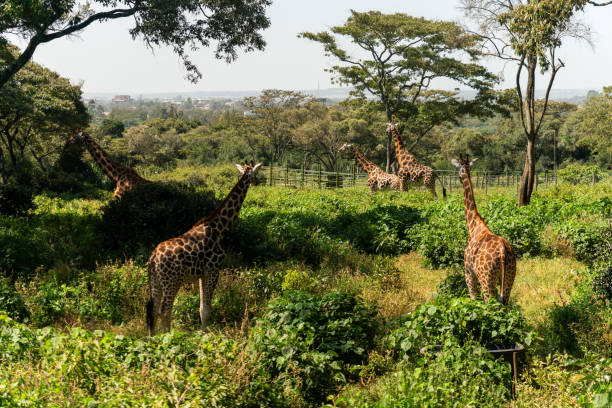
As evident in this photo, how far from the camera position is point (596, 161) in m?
51.2

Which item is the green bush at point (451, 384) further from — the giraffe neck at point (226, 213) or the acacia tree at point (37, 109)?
the acacia tree at point (37, 109)

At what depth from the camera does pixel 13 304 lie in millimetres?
7922

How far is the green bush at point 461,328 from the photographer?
19.5 ft

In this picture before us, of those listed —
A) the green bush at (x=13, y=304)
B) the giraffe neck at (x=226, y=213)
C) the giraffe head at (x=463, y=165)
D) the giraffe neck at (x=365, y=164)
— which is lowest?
the green bush at (x=13, y=304)

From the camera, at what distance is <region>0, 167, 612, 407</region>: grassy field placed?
4926mm

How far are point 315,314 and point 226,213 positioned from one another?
263 cm

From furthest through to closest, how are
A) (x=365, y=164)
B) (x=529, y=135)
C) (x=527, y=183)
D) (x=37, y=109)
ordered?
(x=37, y=109), (x=365, y=164), (x=529, y=135), (x=527, y=183)

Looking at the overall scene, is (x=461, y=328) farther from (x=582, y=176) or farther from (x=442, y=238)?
(x=582, y=176)

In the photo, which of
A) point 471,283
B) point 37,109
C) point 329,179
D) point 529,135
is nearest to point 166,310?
point 471,283

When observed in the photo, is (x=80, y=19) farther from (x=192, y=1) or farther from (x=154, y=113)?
(x=154, y=113)

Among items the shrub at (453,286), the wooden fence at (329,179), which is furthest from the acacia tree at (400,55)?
the shrub at (453,286)

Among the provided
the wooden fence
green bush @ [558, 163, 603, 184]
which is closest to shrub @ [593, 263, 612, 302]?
the wooden fence

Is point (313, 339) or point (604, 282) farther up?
point (604, 282)

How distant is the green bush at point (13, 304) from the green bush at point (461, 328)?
19.2 ft
